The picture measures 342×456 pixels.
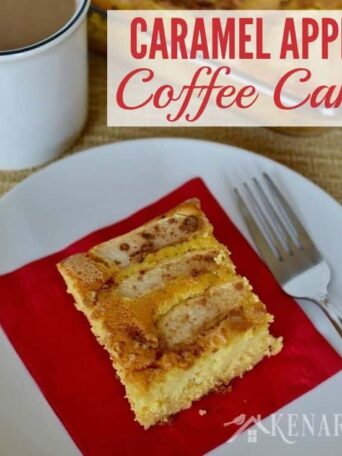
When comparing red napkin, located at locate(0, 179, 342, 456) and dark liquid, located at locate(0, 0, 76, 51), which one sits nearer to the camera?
red napkin, located at locate(0, 179, 342, 456)

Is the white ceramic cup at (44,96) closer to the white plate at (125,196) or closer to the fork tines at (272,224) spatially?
the white plate at (125,196)

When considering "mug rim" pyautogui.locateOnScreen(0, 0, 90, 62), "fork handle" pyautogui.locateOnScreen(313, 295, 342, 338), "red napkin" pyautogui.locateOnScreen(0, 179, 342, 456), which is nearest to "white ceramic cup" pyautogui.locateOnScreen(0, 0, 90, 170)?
"mug rim" pyautogui.locateOnScreen(0, 0, 90, 62)

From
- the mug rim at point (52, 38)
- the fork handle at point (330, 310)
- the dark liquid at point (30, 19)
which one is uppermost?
the dark liquid at point (30, 19)

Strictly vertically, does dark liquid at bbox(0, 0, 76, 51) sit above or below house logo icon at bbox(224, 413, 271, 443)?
above

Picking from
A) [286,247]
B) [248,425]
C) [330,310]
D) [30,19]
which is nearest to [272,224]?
[286,247]

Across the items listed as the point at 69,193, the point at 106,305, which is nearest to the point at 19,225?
the point at 69,193

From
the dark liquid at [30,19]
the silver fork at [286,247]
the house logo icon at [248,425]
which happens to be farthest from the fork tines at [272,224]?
the dark liquid at [30,19]

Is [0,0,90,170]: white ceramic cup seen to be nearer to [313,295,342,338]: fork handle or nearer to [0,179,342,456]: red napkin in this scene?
[0,179,342,456]: red napkin

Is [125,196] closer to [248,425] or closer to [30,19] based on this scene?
[30,19]
